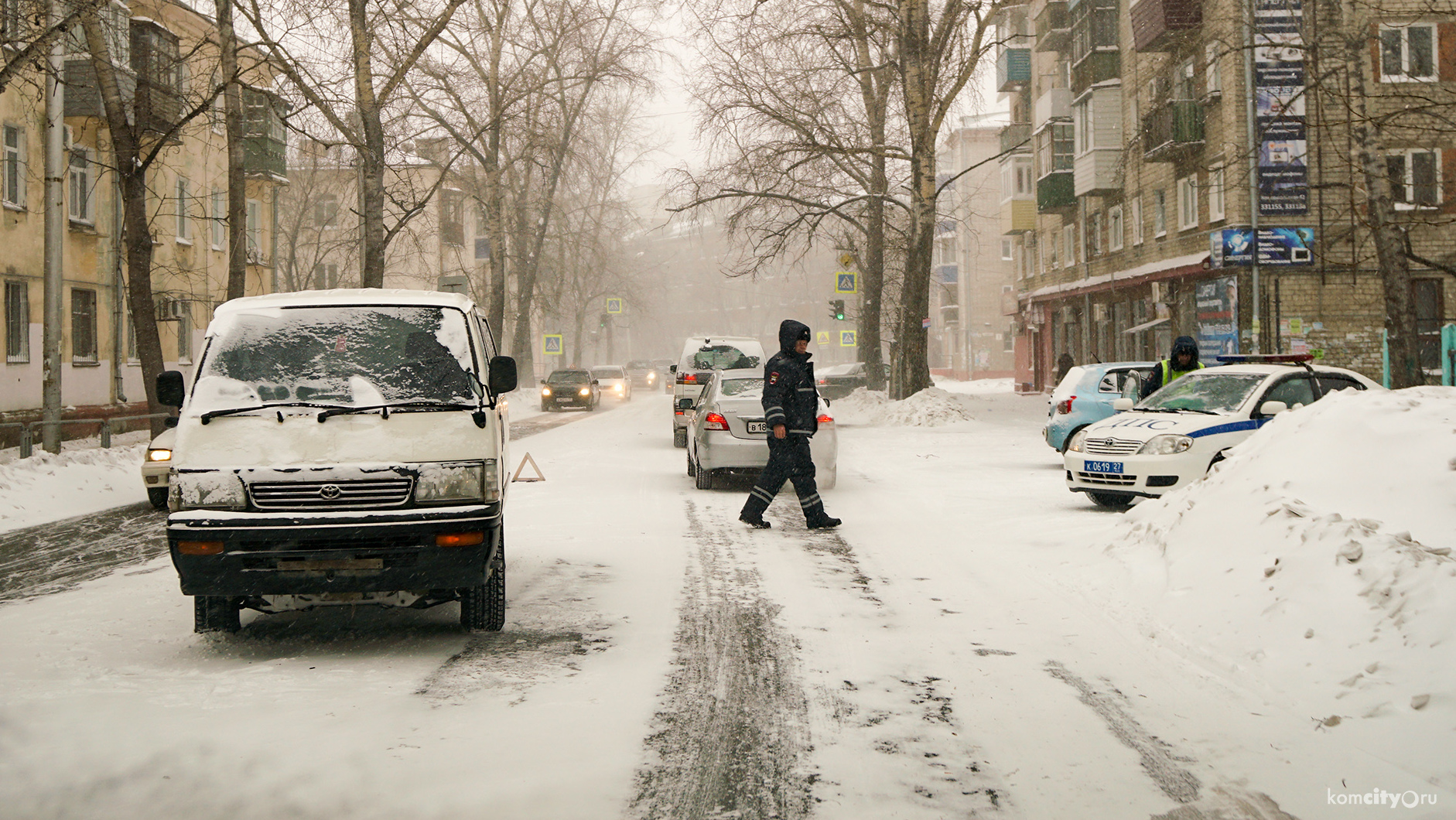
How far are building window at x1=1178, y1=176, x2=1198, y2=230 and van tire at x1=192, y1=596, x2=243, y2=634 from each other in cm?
2957

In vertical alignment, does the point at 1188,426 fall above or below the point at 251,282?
below

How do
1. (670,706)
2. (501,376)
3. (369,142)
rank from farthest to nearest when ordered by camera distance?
(369,142) < (501,376) < (670,706)

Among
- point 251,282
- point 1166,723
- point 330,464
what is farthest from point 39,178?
point 1166,723

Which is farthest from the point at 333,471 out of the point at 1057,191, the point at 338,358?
the point at 1057,191

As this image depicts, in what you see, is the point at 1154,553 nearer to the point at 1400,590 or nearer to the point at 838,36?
the point at 1400,590

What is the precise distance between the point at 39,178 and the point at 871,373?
24.7 m

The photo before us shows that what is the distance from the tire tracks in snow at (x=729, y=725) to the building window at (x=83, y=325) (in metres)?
24.3

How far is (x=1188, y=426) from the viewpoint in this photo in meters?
12.0

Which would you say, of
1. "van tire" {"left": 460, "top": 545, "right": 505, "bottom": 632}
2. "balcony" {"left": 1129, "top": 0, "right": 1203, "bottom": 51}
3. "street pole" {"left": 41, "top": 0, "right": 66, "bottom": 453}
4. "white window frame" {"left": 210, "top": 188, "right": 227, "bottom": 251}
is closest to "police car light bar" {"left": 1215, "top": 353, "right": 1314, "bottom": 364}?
"van tire" {"left": 460, "top": 545, "right": 505, "bottom": 632}

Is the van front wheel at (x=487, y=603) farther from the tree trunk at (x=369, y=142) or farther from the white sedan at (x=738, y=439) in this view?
the tree trunk at (x=369, y=142)

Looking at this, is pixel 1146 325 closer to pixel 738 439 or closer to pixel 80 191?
pixel 738 439

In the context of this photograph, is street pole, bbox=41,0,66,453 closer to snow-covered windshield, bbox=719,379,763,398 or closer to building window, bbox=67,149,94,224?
building window, bbox=67,149,94,224

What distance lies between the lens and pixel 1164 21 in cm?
3044

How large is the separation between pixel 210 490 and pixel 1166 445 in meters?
9.03
